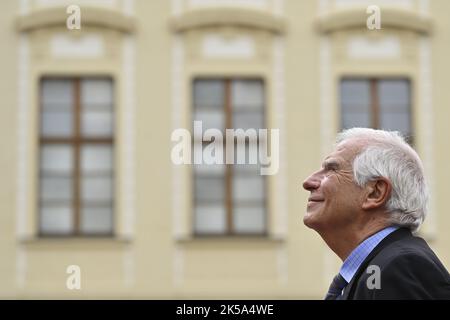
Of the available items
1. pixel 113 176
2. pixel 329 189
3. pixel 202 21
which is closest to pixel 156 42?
pixel 202 21

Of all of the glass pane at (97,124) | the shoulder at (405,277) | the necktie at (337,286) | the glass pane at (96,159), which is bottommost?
the necktie at (337,286)

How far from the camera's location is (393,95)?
1612 centimetres

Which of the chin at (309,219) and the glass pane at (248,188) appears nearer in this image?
the chin at (309,219)

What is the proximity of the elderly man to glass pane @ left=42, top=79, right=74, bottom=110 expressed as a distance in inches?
502

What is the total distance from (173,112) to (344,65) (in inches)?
86.5

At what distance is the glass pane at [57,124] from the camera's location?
15867mm

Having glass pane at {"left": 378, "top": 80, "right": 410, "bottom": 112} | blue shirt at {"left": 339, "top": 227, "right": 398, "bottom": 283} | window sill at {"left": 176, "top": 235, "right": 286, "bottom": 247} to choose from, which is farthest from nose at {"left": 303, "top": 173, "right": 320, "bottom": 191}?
glass pane at {"left": 378, "top": 80, "right": 410, "bottom": 112}

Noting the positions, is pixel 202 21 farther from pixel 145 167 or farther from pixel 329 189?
pixel 329 189

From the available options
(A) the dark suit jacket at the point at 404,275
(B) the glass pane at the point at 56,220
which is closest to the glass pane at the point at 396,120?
(B) the glass pane at the point at 56,220

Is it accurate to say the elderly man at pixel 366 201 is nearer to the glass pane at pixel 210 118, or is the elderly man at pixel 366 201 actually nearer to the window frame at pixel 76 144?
the glass pane at pixel 210 118

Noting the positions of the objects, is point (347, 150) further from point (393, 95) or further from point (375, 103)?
point (393, 95)

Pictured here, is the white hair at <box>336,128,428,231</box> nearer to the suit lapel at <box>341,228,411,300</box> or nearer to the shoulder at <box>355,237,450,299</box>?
the suit lapel at <box>341,228,411,300</box>

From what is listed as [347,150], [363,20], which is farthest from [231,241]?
[347,150]

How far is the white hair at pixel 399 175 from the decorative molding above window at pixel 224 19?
1282 centimetres
